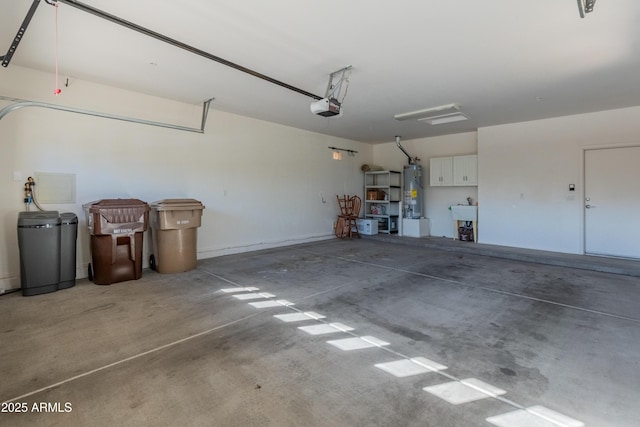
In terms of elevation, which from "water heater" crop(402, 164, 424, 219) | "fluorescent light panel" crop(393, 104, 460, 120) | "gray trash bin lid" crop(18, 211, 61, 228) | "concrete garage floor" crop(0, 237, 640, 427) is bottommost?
"concrete garage floor" crop(0, 237, 640, 427)

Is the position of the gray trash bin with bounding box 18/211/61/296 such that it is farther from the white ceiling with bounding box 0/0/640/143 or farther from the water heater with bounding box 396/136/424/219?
the water heater with bounding box 396/136/424/219

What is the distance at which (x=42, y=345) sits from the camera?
8.46 ft

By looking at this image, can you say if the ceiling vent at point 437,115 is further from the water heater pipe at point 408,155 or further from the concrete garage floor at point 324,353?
the concrete garage floor at point 324,353

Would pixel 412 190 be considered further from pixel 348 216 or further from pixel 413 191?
pixel 348 216

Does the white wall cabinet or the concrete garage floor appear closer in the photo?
the concrete garage floor

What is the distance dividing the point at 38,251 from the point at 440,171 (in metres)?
8.32

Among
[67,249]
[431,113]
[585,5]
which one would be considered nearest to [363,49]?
[585,5]

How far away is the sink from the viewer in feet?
24.8

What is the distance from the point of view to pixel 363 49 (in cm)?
347

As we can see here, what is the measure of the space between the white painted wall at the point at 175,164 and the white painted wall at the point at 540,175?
395cm

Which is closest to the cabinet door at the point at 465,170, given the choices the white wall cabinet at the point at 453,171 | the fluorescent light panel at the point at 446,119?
the white wall cabinet at the point at 453,171

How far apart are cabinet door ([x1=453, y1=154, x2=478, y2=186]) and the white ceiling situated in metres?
2.20

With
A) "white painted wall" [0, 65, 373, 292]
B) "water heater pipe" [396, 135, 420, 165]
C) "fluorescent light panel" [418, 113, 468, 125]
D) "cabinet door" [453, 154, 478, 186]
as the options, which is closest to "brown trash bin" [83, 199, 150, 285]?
"white painted wall" [0, 65, 373, 292]

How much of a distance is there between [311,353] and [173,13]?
3.31 metres
